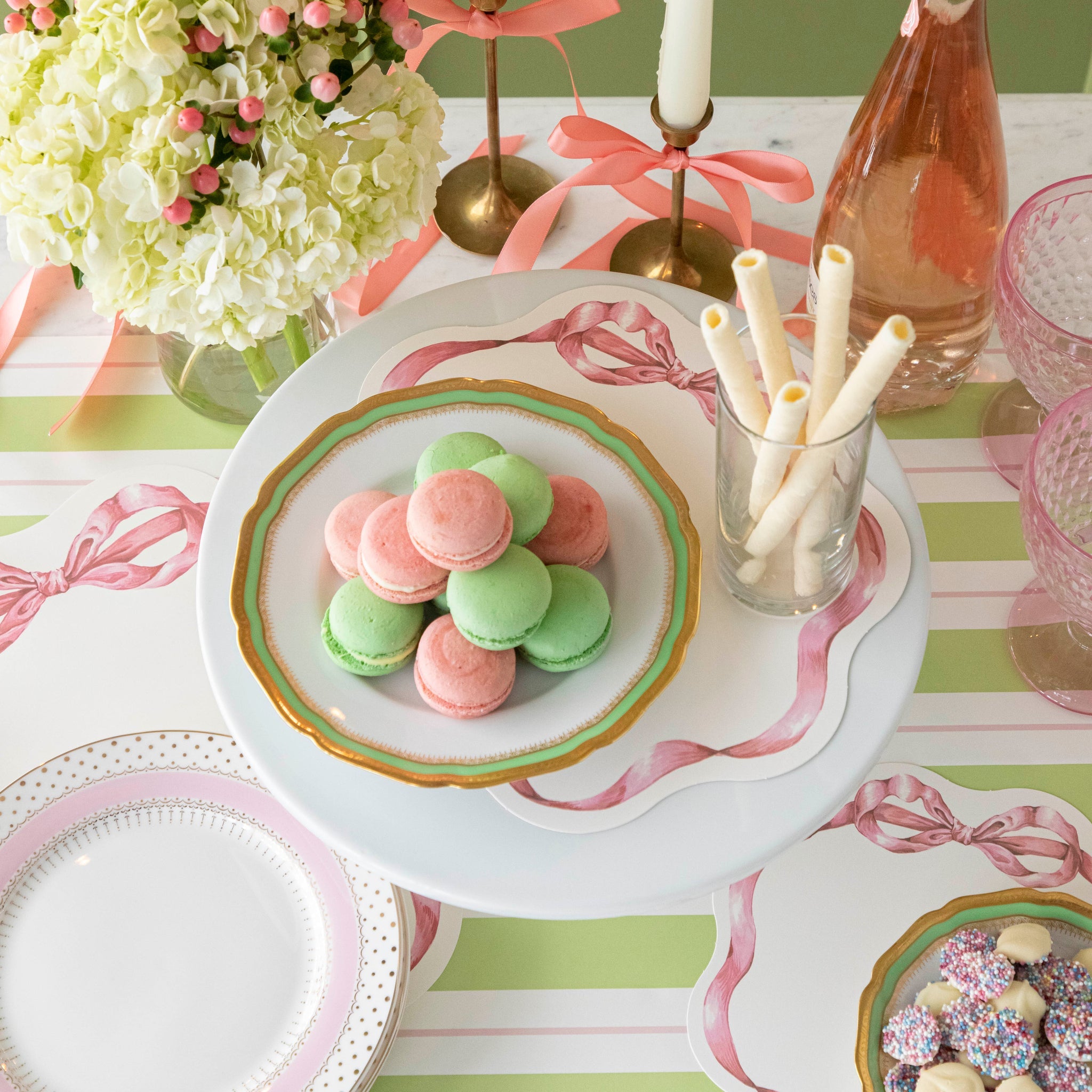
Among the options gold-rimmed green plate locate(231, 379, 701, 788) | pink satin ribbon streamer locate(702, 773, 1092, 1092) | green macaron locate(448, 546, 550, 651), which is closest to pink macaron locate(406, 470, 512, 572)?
green macaron locate(448, 546, 550, 651)

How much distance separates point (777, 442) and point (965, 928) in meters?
0.38

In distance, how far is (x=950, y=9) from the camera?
78 cm

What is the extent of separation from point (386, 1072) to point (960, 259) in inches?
30.0

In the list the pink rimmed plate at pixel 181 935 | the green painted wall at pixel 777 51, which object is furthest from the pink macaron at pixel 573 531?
the green painted wall at pixel 777 51

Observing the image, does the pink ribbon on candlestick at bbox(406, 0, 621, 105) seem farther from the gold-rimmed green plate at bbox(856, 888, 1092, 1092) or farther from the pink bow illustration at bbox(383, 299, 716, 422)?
the gold-rimmed green plate at bbox(856, 888, 1092, 1092)

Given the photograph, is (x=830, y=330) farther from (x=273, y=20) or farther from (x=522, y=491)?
(x=273, y=20)

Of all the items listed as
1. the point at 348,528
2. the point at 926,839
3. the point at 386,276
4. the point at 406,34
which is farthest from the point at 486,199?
the point at 926,839

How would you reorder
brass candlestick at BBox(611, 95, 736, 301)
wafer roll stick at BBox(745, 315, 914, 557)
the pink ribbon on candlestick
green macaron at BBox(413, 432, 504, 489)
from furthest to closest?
brass candlestick at BBox(611, 95, 736, 301)
the pink ribbon on candlestick
green macaron at BBox(413, 432, 504, 489)
wafer roll stick at BBox(745, 315, 914, 557)

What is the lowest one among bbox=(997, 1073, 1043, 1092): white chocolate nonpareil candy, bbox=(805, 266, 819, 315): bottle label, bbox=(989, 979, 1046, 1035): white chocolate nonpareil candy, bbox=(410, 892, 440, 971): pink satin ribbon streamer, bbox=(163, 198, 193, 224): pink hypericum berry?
bbox=(410, 892, 440, 971): pink satin ribbon streamer

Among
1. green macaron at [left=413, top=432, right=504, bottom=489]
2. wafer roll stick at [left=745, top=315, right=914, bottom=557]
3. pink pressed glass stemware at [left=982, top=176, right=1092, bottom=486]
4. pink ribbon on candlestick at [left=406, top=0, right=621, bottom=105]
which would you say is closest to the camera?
wafer roll stick at [left=745, top=315, right=914, bottom=557]

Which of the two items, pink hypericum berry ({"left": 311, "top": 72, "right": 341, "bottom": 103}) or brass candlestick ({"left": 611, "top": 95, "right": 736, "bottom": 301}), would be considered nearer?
pink hypericum berry ({"left": 311, "top": 72, "right": 341, "bottom": 103})

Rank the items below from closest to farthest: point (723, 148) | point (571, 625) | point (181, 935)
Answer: point (571, 625) < point (181, 935) < point (723, 148)

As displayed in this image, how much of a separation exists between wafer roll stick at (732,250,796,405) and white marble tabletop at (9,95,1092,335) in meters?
0.47

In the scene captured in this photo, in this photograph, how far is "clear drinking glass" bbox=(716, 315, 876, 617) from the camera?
61cm
